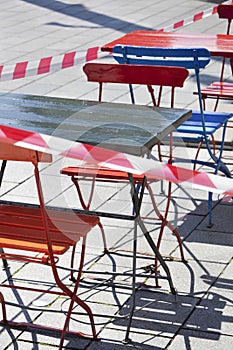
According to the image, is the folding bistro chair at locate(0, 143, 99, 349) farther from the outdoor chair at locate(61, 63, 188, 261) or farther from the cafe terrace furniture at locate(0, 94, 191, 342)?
the outdoor chair at locate(61, 63, 188, 261)

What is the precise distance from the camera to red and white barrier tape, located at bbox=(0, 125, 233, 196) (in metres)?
4.19

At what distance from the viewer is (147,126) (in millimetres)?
4914

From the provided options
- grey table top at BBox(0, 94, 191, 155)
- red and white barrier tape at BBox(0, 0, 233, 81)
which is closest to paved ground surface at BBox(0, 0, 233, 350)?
grey table top at BBox(0, 94, 191, 155)

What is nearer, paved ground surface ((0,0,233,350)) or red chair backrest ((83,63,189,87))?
paved ground surface ((0,0,233,350))

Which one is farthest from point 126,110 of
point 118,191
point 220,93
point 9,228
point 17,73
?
point 17,73

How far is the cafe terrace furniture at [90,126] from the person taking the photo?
458cm

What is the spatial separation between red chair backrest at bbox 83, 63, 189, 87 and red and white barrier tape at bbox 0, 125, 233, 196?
1.38m

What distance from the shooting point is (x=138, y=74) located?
19.1 ft

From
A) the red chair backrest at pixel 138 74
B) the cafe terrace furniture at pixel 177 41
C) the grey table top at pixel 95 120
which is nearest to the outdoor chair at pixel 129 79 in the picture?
the red chair backrest at pixel 138 74

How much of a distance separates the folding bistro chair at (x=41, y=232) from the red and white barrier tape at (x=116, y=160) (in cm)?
6

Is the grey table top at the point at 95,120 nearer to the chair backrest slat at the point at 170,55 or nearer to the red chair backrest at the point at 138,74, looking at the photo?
the red chair backrest at the point at 138,74

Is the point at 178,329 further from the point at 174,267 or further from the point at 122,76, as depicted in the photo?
the point at 122,76

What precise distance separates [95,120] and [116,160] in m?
0.77

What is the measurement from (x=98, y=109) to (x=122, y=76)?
2.20 feet
